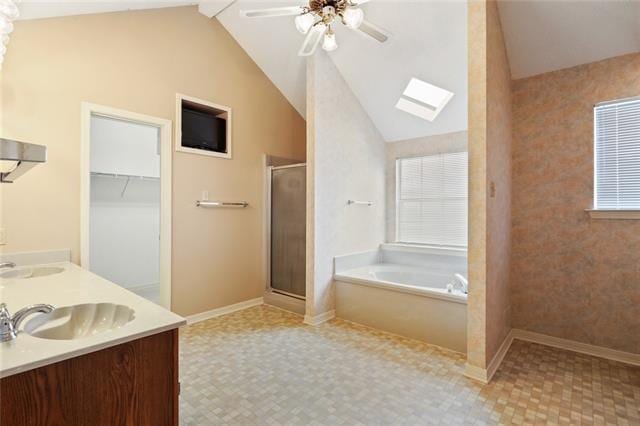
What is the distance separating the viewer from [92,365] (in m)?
0.95

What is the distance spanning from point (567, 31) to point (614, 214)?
1.46 m

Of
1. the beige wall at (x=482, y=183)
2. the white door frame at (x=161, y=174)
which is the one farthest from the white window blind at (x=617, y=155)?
the white door frame at (x=161, y=174)

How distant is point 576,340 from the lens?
8.57 ft

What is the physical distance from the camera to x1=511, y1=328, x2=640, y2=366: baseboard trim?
7.89ft

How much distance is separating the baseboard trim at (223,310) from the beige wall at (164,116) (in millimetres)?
54

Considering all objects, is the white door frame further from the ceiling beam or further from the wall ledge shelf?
the wall ledge shelf

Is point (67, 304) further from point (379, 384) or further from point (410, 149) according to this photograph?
point (410, 149)

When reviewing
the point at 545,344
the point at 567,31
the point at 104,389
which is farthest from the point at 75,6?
the point at 545,344

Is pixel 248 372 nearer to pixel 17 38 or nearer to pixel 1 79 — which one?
pixel 1 79

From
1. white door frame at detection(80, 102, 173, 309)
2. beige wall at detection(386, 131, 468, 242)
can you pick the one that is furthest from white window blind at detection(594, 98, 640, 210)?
white door frame at detection(80, 102, 173, 309)

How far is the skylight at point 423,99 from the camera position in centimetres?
331

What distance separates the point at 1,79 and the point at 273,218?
2.54 metres

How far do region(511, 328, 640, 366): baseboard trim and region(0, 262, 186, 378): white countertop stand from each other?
9.79 feet

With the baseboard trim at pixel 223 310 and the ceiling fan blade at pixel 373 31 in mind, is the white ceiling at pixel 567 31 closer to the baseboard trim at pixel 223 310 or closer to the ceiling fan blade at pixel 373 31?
the ceiling fan blade at pixel 373 31
